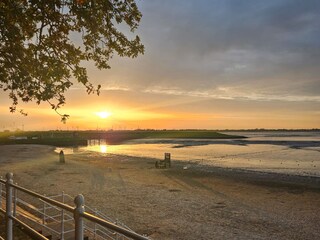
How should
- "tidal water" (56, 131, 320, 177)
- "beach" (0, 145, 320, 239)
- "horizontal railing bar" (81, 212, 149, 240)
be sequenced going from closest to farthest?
"horizontal railing bar" (81, 212, 149, 240)
"beach" (0, 145, 320, 239)
"tidal water" (56, 131, 320, 177)

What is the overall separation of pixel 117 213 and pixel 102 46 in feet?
42.7

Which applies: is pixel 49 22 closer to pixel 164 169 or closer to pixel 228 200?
pixel 228 200

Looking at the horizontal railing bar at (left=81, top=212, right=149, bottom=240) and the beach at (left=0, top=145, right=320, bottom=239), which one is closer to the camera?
the horizontal railing bar at (left=81, top=212, right=149, bottom=240)

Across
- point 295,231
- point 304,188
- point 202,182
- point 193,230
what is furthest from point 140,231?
point 304,188

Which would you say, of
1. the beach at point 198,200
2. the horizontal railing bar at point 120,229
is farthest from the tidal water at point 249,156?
the horizontal railing bar at point 120,229

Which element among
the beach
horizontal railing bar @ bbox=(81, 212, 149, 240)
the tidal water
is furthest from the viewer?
the tidal water

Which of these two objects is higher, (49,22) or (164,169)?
(49,22)

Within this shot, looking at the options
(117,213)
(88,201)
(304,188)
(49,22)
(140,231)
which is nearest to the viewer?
(49,22)

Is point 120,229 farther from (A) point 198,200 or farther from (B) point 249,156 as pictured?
(B) point 249,156

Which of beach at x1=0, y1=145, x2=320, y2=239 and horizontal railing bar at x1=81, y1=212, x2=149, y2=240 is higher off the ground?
horizontal railing bar at x1=81, y1=212, x2=149, y2=240

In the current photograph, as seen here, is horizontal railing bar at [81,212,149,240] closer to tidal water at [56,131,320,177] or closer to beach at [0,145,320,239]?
beach at [0,145,320,239]

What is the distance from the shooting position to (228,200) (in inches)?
989

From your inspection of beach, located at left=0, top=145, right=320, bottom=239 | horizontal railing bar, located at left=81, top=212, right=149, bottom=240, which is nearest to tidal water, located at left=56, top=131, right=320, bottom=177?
beach, located at left=0, top=145, right=320, bottom=239

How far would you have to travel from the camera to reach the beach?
17.5 meters
